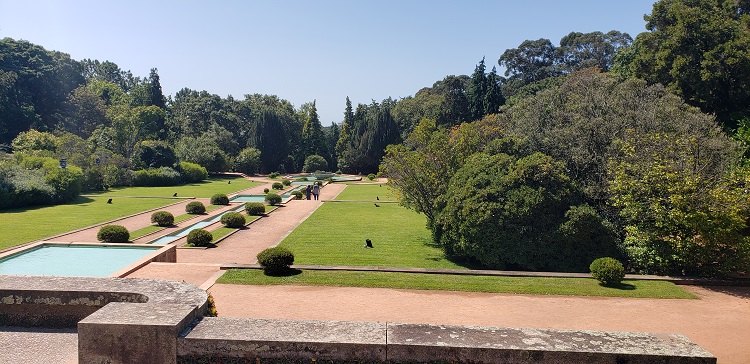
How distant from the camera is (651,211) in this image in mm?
14805

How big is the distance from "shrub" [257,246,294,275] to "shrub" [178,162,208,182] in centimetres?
3918

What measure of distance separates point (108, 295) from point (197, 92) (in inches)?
3307

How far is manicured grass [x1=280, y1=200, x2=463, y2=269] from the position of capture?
17.1 m

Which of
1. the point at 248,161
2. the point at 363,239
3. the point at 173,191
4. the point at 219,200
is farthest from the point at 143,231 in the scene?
the point at 248,161

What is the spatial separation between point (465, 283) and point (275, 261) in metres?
5.38

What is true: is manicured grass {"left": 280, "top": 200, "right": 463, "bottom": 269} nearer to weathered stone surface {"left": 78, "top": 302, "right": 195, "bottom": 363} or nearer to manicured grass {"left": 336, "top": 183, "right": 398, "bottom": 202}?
manicured grass {"left": 336, "top": 183, "right": 398, "bottom": 202}

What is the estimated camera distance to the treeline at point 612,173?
1431 centimetres

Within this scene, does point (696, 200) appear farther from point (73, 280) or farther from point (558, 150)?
point (73, 280)

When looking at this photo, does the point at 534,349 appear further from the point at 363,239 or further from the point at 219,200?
the point at 219,200

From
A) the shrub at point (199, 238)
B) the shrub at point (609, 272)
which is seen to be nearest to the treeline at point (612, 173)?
the shrub at point (609, 272)

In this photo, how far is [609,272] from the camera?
43.5 feet

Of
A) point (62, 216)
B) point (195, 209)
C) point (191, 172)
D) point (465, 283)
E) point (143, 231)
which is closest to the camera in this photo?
point (465, 283)

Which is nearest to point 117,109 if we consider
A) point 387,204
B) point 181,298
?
point 387,204

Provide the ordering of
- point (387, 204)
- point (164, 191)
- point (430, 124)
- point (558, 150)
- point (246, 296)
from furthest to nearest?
point (164, 191)
point (387, 204)
point (430, 124)
point (558, 150)
point (246, 296)
